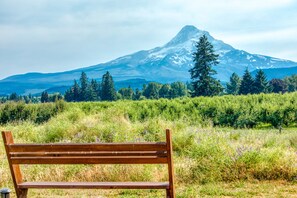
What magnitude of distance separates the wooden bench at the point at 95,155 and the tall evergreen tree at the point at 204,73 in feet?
165

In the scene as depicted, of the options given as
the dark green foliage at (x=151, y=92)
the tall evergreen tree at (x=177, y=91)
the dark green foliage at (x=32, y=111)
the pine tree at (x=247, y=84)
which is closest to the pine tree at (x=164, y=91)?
the tall evergreen tree at (x=177, y=91)

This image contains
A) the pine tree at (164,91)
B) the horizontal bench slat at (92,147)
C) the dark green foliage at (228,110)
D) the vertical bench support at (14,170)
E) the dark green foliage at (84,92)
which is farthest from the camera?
the pine tree at (164,91)

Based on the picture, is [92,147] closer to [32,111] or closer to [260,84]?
[32,111]

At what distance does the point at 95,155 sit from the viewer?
177 inches

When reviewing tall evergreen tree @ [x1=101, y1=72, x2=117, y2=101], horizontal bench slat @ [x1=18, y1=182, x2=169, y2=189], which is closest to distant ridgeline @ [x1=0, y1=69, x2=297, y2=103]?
tall evergreen tree @ [x1=101, y1=72, x2=117, y2=101]

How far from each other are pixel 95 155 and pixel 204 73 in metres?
51.6

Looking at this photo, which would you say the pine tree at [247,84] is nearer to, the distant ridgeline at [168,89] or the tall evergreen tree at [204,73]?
the distant ridgeline at [168,89]

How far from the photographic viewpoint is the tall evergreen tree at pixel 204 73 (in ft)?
178

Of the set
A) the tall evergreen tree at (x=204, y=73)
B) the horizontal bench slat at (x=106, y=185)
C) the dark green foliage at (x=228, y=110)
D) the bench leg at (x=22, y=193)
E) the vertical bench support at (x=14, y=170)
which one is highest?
the tall evergreen tree at (x=204, y=73)

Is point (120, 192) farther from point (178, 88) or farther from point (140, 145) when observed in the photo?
point (178, 88)

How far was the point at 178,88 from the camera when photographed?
299 feet

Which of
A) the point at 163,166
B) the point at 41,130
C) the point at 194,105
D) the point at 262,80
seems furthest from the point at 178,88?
the point at 163,166

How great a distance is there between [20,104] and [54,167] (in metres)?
24.0

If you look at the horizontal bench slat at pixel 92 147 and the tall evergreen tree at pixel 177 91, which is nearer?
the horizontal bench slat at pixel 92 147
